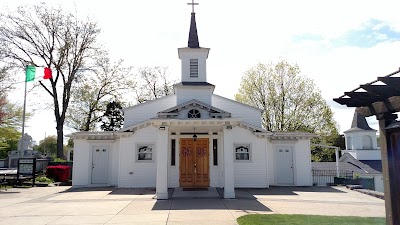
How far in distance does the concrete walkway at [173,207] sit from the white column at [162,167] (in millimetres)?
543

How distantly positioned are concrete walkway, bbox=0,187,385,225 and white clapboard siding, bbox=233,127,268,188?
2.83m

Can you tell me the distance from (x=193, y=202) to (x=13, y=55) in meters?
23.4

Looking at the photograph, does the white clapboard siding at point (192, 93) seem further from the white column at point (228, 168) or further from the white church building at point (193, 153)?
the white column at point (228, 168)

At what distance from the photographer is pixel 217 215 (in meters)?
8.98

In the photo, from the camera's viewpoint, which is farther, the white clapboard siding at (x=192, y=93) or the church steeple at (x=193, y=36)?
the church steeple at (x=193, y=36)

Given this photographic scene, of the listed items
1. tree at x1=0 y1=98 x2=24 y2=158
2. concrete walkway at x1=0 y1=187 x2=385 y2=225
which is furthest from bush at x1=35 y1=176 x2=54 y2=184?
tree at x1=0 y1=98 x2=24 y2=158

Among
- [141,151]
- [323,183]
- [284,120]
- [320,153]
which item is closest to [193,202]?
[141,151]

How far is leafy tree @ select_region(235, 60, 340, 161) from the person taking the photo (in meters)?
31.3

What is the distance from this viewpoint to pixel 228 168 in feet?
41.8

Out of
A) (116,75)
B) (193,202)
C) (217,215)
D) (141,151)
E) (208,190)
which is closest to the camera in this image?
(217,215)

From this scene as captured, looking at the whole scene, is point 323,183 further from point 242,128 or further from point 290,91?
point 290,91

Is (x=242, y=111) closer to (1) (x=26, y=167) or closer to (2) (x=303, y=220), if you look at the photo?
(2) (x=303, y=220)

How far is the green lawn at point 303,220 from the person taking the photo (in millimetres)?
7707

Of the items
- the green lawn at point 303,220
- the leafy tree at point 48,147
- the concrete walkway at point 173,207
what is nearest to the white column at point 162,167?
the concrete walkway at point 173,207
